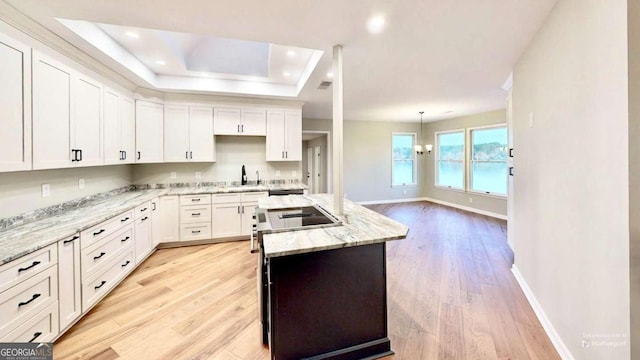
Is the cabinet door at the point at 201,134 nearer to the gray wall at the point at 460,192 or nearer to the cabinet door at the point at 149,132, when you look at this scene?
the cabinet door at the point at 149,132

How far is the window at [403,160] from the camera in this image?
7.93m

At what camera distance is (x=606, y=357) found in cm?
130

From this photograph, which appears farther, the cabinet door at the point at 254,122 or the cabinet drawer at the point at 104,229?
the cabinet door at the point at 254,122

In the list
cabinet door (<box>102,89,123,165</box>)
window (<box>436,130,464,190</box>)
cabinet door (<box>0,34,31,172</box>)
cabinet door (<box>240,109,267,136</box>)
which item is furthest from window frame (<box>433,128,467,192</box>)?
cabinet door (<box>0,34,31,172</box>)

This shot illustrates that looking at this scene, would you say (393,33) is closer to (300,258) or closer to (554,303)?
(300,258)

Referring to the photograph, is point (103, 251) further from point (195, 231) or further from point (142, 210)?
point (195, 231)

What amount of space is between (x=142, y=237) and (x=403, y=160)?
6981 mm

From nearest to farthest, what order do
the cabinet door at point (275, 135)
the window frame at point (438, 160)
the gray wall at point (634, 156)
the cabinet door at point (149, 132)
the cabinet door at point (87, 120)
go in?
the gray wall at point (634, 156) → the cabinet door at point (87, 120) → the cabinet door at point (149, 132) → the cabinet door at point (275, 135) → the window frame at point (438, 160)

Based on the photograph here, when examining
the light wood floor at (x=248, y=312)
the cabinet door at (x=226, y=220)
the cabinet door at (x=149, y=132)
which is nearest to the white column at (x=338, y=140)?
the light wood floor at (x=248, y=312)

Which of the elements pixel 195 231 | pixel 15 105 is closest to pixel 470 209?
pixel 195 231

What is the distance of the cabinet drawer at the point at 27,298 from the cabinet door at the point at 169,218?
83.3 inches

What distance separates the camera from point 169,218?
13.0ft

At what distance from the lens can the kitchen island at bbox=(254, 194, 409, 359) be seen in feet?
5.24

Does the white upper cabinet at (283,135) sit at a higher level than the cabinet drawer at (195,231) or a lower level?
higher
